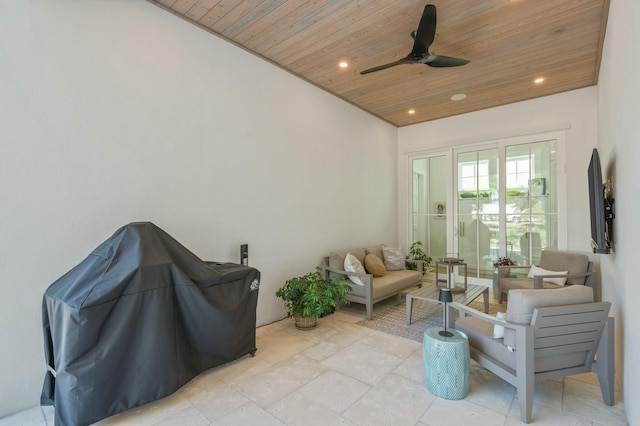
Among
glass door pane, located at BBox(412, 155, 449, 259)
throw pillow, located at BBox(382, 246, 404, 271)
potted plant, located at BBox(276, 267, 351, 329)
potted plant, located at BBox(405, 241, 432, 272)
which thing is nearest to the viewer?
potted plant, located at BBox(276, 267, 351, 329)

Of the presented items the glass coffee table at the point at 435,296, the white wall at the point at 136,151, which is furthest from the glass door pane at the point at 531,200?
the white wall at the point at 136,151

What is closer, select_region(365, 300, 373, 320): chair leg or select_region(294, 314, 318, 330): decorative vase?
select_region(294, 314, 318, 330): decorative vase

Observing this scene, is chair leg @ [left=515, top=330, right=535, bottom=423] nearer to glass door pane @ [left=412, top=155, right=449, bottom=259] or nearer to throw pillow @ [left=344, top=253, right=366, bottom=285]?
throw pillow @ [left=344, top=253, right=366, bottom=285]

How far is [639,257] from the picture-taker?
67.2 inches

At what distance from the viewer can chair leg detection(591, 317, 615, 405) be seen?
211 cm

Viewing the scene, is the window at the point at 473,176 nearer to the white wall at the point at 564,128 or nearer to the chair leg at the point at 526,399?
the white wall at the point at 564,128

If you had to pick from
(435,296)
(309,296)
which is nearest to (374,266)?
(435,296)

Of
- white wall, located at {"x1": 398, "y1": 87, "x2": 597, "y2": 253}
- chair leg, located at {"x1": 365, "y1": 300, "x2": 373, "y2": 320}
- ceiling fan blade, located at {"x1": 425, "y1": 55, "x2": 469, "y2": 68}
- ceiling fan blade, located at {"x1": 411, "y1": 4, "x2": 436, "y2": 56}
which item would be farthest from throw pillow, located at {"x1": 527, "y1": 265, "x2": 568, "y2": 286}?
ceiling fan blade, located at {"x1": 411, "y1": 4, "x2": 436, "y2": 56}

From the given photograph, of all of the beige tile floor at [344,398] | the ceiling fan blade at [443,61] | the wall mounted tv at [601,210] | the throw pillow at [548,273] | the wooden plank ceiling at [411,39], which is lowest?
Result: the beige tile floor at [344,398]

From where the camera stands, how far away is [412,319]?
12.7ft

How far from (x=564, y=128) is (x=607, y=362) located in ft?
12.5

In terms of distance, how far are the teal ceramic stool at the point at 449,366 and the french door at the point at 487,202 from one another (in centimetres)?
364

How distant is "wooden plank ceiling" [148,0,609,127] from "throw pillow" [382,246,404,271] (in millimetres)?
2510

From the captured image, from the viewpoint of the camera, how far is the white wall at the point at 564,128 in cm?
443
